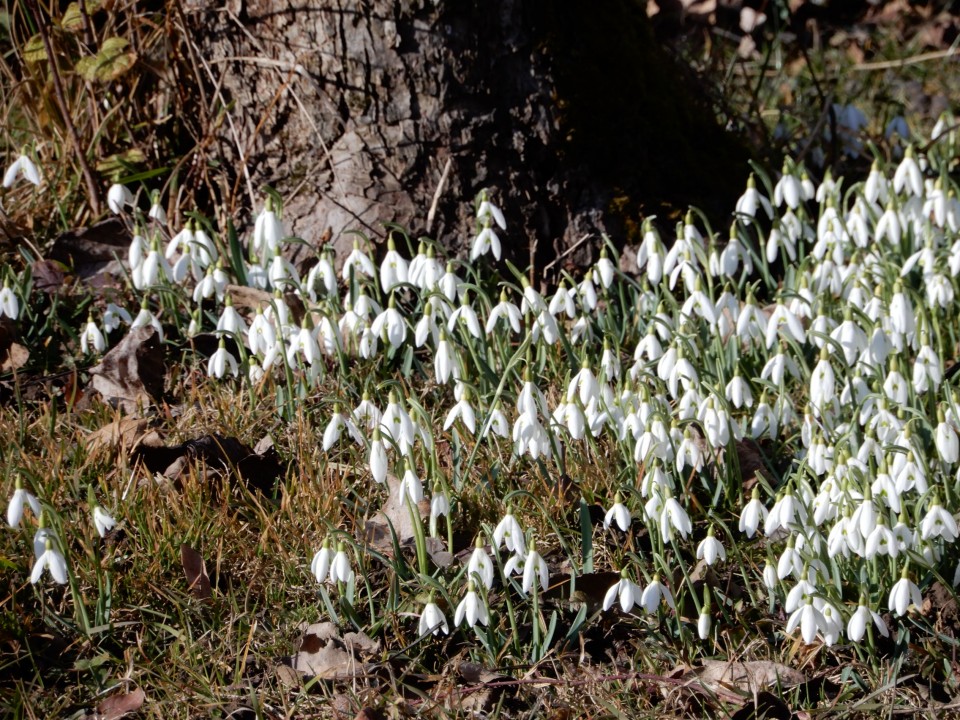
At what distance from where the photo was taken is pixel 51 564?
198 centimetres

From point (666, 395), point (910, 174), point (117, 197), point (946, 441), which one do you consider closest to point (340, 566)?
point (666, 395)

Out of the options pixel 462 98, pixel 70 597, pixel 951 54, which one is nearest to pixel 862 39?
pixel 951 54

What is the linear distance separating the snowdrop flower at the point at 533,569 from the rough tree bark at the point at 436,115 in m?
1.45

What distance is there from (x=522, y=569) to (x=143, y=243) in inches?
60.0

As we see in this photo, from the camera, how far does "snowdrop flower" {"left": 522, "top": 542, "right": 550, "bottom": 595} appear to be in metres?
2.01

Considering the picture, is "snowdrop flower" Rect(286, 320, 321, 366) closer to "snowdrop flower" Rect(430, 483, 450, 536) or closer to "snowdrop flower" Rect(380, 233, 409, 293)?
"snowdrop flower" Rect(380, 233, 409, 293)

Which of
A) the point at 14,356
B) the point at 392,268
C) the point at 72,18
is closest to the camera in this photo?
the point at 392,268

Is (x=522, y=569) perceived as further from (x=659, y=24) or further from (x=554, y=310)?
(x=659, y=24)

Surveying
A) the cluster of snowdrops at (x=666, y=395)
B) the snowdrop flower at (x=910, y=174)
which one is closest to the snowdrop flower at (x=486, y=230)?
the cluster of snowdrops at (x=666, y=395)

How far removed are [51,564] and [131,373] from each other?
0.97m

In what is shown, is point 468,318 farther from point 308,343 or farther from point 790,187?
point 790,187

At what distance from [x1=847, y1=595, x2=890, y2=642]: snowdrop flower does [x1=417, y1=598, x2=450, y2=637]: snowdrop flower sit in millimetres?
766

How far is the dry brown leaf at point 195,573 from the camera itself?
220 cm

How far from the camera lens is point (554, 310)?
8.93 ft
